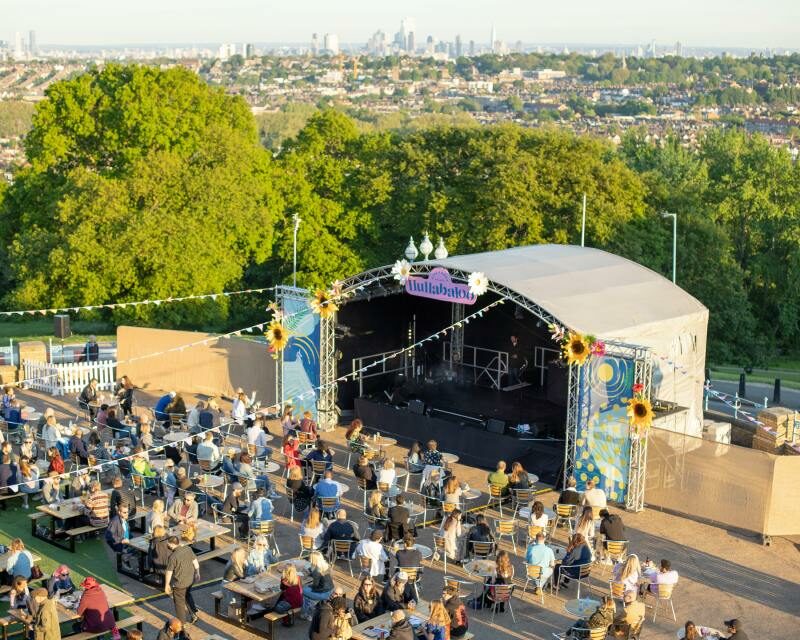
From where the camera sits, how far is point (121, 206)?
123 feet

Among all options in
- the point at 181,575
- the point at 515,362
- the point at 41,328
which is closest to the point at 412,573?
the point at 181,575

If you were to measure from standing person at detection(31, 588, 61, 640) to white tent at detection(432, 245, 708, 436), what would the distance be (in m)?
10.1

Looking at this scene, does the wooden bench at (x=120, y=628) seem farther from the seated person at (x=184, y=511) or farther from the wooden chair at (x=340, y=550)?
the wooden chair at (x=340, y=550)

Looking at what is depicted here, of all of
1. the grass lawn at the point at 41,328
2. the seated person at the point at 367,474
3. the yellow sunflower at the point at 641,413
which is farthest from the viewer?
the grass lawn at the point at 41,328

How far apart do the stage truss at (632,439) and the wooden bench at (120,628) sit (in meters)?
8.39

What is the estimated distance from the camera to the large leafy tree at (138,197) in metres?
37.0

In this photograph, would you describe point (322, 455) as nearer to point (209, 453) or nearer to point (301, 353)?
point (209, 453)

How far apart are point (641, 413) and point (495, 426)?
3.84m

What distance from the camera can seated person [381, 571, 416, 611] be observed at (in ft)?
45.4

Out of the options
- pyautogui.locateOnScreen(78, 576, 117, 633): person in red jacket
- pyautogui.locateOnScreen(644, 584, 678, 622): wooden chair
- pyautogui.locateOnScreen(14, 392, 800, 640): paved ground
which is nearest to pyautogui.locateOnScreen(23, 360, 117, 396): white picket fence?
pyautogui.locateOnScreen(14, 392, 800, 640): paved ground

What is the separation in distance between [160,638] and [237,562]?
7.92 ft

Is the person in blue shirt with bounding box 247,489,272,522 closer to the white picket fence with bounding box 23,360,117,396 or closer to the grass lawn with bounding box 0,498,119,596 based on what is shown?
the grass lawn with bounding box 0,498,119,596

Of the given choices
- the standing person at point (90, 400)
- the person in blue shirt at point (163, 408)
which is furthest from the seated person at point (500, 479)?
the standing person at point (90, 400)

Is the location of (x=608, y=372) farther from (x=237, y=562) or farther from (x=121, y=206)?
(x=121, y=206)
